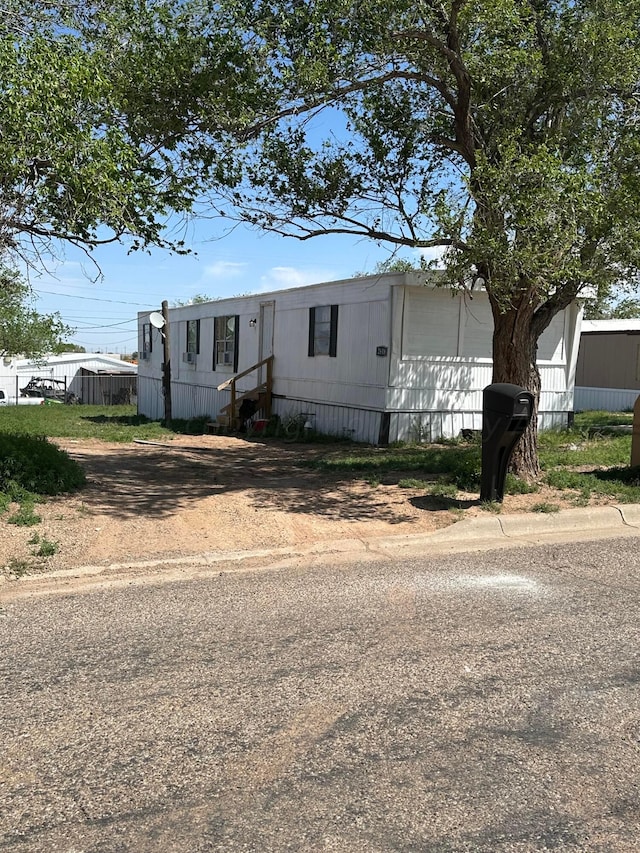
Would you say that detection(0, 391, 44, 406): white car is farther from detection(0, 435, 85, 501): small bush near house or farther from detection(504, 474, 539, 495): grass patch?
detection(504, 474, 539, 495): grass patch

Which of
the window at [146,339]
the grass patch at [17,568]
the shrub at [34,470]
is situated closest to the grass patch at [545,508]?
the shrub at [34,470]

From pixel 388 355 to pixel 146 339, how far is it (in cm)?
1552

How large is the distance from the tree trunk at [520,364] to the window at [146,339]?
63.2 ft

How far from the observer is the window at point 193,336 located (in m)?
23.1

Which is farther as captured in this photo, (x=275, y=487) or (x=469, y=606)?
(x=275, y=487)

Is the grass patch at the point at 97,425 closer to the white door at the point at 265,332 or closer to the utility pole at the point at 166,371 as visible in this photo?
the utility pole at the point at 166,371

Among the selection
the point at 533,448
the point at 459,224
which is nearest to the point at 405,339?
the point at 533,448

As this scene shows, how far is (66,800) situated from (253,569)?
351 cm

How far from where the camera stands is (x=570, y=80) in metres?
9.07

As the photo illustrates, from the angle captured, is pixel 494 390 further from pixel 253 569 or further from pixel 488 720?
pixel 488 720

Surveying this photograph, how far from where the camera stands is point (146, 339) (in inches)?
1089

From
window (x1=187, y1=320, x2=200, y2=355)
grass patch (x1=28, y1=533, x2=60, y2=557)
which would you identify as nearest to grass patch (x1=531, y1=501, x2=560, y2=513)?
grass patch (x1=28, y1=533, x2=60, y2=557)

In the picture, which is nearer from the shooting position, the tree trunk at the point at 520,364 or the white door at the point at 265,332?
the tree trunk at the point at 520,364

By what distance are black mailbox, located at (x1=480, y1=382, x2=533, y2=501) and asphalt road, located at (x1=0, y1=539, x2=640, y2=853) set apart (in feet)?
8.16
